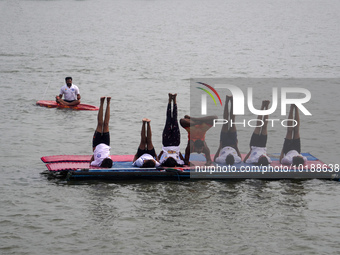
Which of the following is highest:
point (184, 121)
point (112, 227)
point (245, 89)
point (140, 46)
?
point (140, 46)

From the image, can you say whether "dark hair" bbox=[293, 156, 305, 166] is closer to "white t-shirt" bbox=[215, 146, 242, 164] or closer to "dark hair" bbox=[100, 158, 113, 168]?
"white t-shirt" bbox=[215, 146, 242, 164]

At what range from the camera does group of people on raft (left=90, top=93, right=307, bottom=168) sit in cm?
1758

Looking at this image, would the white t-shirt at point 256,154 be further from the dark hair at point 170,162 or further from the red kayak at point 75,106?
the red kayak at point 75,106

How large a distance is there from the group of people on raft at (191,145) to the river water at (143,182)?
64cm

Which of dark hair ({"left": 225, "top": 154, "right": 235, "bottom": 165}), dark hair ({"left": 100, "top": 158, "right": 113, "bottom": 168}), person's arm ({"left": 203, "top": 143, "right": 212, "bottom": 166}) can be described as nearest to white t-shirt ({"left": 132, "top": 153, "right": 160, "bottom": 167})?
dark hair ({"left": 100, "top": 158, "right": 113, "bottom": 168})

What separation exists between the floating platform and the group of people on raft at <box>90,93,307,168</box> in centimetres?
19

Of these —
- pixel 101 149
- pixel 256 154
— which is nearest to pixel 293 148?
pixel 256 154

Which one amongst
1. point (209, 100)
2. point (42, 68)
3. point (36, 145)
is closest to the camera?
point (36, 145)

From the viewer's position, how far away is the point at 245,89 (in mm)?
36094

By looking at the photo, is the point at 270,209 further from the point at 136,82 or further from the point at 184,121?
the point at 136,82

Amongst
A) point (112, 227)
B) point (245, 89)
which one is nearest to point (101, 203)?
point (112, 227)

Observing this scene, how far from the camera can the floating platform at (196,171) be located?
57.0ft

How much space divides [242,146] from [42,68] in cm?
2281

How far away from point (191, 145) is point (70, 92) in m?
11.0
